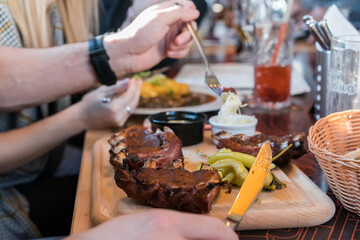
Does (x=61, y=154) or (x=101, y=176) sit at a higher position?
(x=101, y=176)

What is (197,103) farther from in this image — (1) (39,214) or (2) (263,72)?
(1) (39,214)

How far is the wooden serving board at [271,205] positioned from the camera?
2.65ft

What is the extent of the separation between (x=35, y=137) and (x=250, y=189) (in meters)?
0.96

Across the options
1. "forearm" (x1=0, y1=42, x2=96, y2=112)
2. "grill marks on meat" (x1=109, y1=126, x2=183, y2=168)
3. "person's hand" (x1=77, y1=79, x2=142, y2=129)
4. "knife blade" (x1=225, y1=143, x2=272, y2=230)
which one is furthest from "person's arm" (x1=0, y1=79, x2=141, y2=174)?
"knife blade" (x1=225, y1=143, x2=272, y2=230)

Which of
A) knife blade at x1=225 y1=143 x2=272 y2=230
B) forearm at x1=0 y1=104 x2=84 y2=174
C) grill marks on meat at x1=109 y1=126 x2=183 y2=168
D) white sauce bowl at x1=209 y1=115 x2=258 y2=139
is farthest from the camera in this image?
forearm at x1=0 y1=104 x2=84 y2=174

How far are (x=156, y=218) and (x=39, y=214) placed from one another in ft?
3.91

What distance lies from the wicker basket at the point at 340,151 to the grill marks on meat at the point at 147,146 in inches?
12.2

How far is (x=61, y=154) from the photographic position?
1.92m

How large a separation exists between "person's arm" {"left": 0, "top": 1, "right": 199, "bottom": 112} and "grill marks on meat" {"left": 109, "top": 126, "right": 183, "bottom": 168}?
0.34 metres

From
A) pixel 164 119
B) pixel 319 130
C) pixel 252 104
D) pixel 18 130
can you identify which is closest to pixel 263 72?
pixel 252 104

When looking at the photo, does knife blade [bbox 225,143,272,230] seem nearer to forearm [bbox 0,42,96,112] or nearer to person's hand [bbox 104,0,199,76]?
person's hand [bbox 104,0,199,76]

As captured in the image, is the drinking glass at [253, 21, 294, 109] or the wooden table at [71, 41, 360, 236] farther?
the drinking glass at [253, 21, 294, 109]

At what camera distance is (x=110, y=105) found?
1.49 m

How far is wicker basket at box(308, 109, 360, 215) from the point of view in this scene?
777 mm
